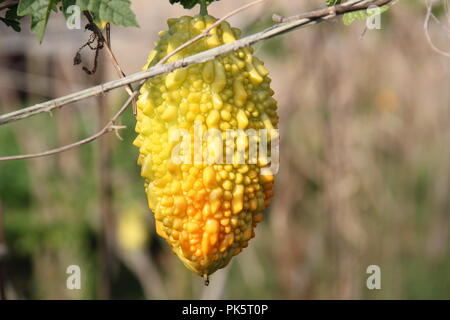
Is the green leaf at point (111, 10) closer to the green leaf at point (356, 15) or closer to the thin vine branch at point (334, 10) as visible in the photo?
the thin vine branch at point (334, 10)

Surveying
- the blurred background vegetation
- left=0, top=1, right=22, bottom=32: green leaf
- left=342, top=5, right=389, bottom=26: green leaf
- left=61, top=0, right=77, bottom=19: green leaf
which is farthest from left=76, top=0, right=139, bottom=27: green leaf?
the blurred background vegetation

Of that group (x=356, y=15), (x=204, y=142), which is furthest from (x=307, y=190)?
(x=204, y=142)

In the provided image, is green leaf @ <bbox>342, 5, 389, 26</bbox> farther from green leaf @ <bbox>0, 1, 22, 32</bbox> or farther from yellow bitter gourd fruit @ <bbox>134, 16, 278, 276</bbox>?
green leaf @ <bbox>0, 1, 22, 32</bbox>

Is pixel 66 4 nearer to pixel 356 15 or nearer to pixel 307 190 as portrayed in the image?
pixel 356 15

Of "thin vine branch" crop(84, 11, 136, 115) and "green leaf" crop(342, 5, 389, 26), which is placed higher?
"green leaf" crop(342, 5, 389, 26)
